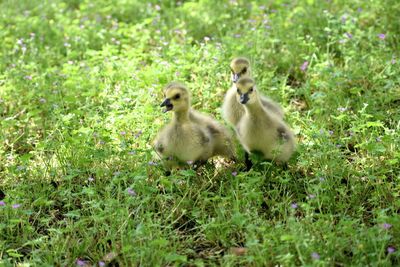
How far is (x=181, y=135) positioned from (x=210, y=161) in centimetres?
59

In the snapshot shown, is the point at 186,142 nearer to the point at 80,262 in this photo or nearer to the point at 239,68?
the point at 239,68

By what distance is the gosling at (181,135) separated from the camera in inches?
205

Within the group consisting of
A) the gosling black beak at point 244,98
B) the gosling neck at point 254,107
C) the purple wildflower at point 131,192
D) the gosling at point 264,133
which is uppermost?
the gosling black beak at point 244,98

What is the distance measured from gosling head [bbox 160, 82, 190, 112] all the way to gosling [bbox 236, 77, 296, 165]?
407 millimetres

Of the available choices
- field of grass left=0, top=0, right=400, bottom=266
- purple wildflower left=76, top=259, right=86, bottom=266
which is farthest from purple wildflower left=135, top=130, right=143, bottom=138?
purple wildflower left=76, top=259, right=86, bottom=266

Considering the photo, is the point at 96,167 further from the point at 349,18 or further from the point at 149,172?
the point at 349,18

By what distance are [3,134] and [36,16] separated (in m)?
3.28

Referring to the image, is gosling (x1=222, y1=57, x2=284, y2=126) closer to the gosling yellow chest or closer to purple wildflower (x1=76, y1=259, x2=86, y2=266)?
the gosling yellow chest

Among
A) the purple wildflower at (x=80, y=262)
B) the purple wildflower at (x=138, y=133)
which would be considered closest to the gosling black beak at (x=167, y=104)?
the purple wildflower at (x=138, y=133)

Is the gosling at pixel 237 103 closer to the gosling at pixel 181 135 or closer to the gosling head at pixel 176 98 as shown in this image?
the gosling at pixel 181 135

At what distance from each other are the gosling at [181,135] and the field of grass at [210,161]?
0.14 meters

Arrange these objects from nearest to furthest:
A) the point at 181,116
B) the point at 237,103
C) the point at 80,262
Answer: the point at 80,262 → the point at 181,116 → the point at 237,103

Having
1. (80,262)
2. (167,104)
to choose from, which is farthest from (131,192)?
(167,104)

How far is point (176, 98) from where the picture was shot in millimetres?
5191
